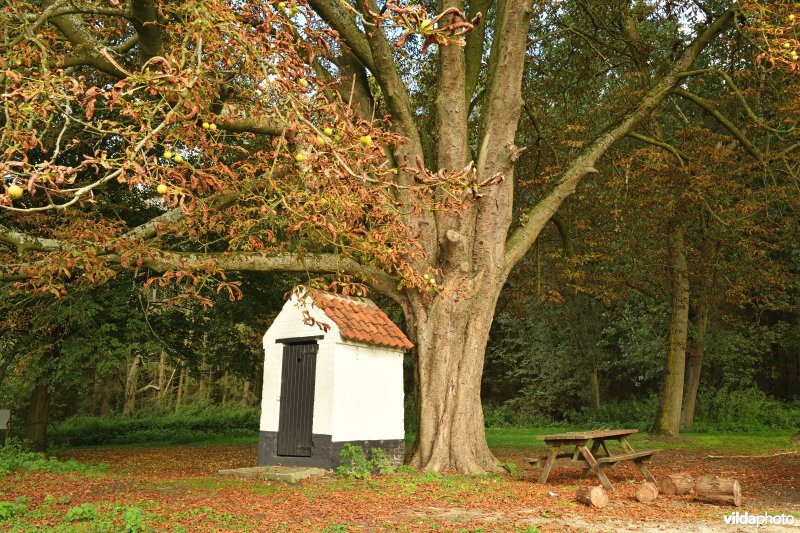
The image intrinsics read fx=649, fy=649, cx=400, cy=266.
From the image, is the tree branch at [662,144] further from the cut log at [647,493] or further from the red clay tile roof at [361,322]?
the cut log at [647,493]

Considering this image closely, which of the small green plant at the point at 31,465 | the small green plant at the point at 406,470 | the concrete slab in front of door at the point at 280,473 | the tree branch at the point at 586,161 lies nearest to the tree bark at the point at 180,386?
the small green plant at the point at 31,465

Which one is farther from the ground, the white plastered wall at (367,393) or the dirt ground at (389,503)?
the white plastered wall at (367,393)

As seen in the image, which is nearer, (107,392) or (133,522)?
(133,522)

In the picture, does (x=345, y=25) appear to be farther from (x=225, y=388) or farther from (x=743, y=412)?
(x=225, y=388)

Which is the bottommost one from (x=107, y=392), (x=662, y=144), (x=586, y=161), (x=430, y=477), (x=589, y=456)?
(x=430, y=477)

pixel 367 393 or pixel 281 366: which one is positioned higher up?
pixel 281 366

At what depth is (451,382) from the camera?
10.1 m

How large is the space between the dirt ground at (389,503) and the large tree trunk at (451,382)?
466mm

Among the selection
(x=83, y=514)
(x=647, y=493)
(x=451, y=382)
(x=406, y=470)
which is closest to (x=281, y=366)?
(x=406, y=470)

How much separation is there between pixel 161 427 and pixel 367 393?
16681 mm

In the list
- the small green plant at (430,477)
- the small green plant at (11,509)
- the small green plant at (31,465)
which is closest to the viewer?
the small green plant at (11,509)

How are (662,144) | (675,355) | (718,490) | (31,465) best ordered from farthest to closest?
(675,355) < (662,144) < (31,465) < (718,490)

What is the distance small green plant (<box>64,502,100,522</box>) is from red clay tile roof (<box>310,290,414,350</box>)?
4456 mm

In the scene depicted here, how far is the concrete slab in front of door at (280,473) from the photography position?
30.9ft
